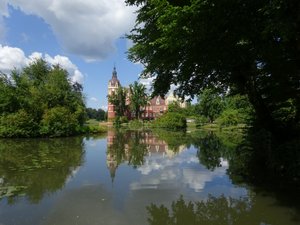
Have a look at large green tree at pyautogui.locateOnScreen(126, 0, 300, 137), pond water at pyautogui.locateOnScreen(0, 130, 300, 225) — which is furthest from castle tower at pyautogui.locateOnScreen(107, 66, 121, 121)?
pond water at pyautogui.locateOnScreen(0, 130, 300, 225)

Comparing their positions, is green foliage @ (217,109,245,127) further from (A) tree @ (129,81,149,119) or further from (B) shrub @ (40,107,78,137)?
(B) shrub @ (40,107,78,137)

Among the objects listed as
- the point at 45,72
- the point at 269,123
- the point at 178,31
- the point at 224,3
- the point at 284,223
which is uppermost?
the point at 45,72

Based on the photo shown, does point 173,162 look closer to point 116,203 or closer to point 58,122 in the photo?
point 116,203

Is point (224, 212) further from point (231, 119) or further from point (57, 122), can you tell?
point (231, 119)

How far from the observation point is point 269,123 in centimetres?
1470

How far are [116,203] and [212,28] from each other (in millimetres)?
5495

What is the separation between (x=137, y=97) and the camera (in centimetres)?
8738

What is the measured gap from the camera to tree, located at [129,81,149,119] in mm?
87312

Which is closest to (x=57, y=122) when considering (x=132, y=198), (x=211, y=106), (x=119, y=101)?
(x=132, y=198)

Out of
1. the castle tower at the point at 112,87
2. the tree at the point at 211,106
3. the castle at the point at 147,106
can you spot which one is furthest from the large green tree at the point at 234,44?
the castle tower at the point at 112,87

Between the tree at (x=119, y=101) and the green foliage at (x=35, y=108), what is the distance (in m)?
46.9

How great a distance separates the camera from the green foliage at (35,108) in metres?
31.4

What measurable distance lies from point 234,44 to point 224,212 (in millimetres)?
5642

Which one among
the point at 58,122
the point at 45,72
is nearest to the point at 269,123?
the point at 58,122
